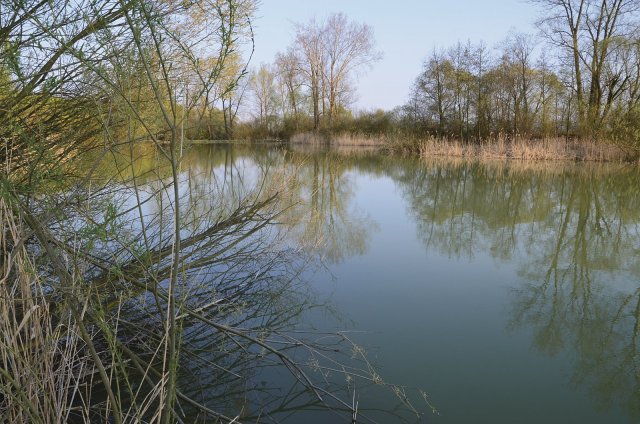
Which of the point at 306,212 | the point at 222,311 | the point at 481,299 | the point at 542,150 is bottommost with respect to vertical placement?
the point at 481,299

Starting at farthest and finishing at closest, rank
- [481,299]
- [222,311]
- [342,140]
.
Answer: [342,140], [481,299], [222,311]

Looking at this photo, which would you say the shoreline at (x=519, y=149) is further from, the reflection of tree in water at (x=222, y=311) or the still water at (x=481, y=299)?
the reflection of tree in water at (x=222, y=311)

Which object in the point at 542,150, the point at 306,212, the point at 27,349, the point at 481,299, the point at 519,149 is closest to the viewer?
the point at 27,349

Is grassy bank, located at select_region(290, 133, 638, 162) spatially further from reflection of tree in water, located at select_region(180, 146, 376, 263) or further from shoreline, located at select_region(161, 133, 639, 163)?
reflection of tree in water, located at select_region(180, 146, 376, 263)

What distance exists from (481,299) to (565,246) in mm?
2006

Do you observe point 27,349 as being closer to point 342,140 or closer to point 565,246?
point 565,246

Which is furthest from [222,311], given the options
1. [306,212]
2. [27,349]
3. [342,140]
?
[342,140]

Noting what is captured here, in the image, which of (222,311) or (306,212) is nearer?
(222,311)

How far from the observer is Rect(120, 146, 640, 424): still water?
6.71 feet

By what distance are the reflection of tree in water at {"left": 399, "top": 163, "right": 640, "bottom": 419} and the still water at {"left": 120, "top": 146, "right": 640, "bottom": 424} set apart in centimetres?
1

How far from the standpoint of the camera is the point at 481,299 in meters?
3.19

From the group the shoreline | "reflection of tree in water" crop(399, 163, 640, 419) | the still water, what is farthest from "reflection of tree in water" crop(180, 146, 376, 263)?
the shoreline

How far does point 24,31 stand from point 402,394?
212 centimetres

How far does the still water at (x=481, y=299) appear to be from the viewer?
204 centimetres
